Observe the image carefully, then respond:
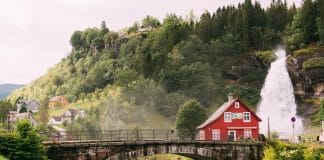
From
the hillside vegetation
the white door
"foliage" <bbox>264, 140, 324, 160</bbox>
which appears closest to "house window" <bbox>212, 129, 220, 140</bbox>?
the white door

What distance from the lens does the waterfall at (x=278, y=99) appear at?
11964cm

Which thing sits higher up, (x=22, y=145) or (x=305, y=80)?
(x=305, y=80)

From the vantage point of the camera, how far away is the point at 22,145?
147 feet

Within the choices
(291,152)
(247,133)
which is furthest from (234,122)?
(291,152)

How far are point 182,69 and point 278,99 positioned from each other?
22.6 m

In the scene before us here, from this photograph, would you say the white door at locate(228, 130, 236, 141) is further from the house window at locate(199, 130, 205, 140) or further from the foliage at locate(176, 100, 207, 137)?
the foliage at locate(176, 100, 207, 137)

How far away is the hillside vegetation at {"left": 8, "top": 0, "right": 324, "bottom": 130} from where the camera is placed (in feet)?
402

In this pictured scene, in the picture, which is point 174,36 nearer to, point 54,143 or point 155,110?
point 155,110

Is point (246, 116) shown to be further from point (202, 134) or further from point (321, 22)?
point (321, 22)

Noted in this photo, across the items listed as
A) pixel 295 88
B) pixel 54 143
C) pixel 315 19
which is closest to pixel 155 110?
pixel 295 88

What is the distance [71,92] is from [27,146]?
126486mm

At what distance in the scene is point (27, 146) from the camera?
4459 centimetres

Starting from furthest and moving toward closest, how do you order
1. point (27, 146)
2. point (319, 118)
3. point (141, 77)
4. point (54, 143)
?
point (141, 77)
point (319, 118)
point (54, 143)
point (27, 146)

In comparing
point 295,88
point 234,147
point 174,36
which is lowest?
point 234,147
